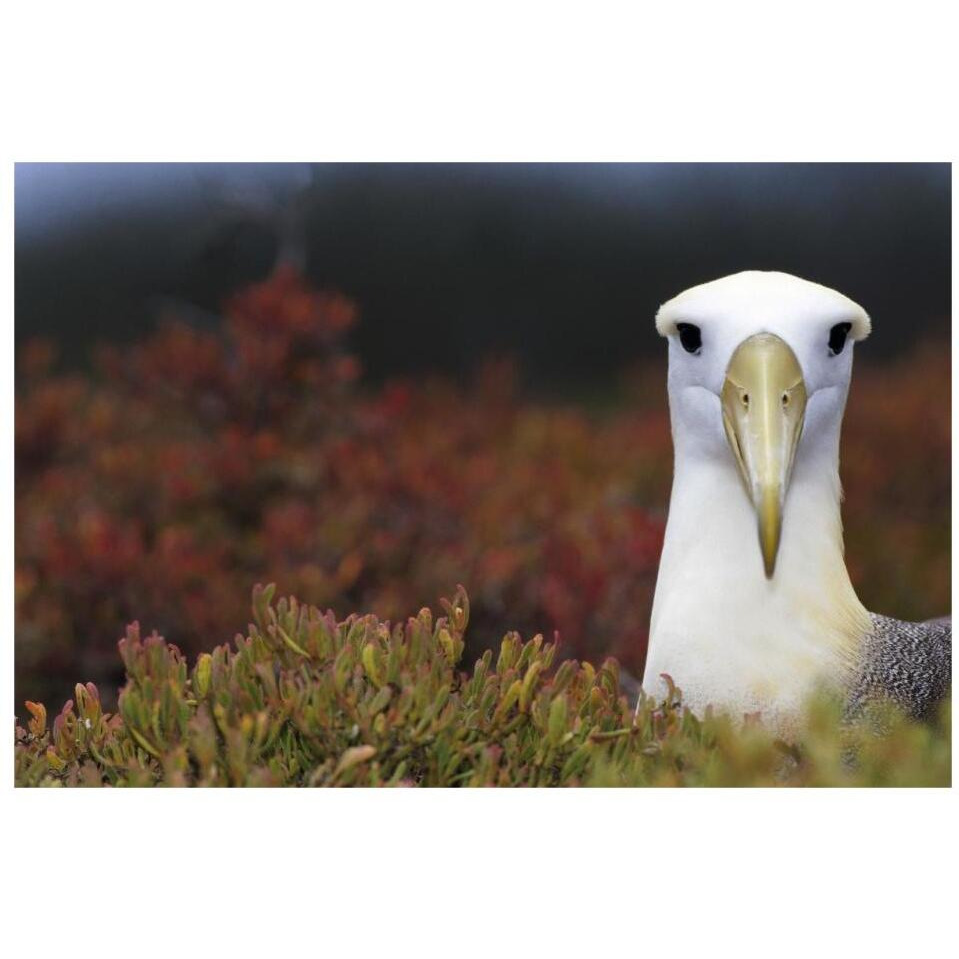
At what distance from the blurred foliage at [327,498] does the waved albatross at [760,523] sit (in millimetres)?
1388

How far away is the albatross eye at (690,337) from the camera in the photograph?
2.62 metres

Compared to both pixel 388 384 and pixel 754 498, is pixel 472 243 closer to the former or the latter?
pixel 388 384

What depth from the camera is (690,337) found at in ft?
8.68

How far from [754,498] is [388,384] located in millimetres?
2944

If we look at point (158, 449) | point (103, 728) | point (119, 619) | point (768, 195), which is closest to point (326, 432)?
point (158, 449)

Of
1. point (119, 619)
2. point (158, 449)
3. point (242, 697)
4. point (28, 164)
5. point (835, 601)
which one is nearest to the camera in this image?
point (242, 697)

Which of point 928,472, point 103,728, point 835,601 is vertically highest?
point 928,472

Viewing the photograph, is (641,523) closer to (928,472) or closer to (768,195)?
(768,195)

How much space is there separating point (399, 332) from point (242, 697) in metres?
3.21

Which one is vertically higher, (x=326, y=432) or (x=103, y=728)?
(x=326, y=432)

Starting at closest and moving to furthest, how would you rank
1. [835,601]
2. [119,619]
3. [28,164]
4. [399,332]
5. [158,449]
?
[835,601]
[28,164]
[119,619]
[158,449]
[399,332]

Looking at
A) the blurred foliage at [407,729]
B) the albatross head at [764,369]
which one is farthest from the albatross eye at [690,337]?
the blurred foliage at [407,729]

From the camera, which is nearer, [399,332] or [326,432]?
[326,432]

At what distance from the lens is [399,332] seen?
5.52 m
